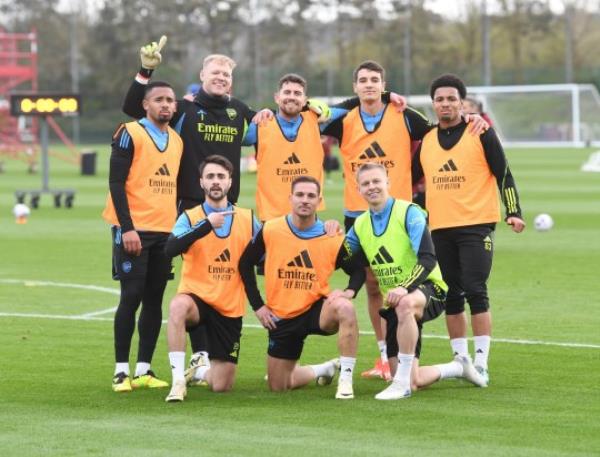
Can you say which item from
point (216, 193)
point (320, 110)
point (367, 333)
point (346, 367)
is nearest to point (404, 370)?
point (346, 367)

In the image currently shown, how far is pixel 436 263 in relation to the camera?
9180mm

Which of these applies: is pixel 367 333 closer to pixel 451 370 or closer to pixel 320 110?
pixel 320 110

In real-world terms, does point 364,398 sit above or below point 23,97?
below

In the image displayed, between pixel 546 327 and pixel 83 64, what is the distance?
7512cm

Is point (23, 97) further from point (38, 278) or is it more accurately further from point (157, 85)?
Result: point (157, 85)

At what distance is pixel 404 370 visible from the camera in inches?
350

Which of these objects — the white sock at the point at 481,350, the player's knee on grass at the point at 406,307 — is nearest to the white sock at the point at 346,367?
the player's knee on grass at the point at 406,307

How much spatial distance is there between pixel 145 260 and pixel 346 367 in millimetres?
1627

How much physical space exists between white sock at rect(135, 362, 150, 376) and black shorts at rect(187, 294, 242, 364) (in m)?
0.54

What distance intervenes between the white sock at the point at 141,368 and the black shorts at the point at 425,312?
5.39 ft

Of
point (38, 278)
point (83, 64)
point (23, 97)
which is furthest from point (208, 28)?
point (38, 278)

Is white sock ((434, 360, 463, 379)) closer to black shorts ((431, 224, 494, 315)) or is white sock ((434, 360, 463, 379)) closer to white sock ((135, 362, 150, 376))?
black shorts ((431, 224, 494, 315))

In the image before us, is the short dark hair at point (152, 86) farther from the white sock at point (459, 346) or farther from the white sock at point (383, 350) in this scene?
the white sock at point (459, 346)

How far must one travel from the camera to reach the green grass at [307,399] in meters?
7.46
